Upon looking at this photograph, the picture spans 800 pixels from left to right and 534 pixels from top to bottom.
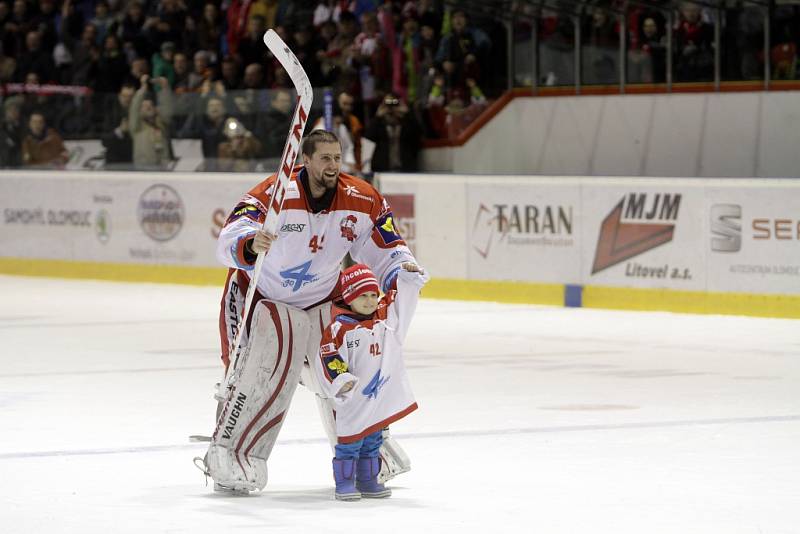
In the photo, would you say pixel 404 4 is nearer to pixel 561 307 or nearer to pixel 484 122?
pixel 484 122

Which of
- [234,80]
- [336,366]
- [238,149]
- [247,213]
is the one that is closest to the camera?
[336,366]

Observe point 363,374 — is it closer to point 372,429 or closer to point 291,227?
point 372,429

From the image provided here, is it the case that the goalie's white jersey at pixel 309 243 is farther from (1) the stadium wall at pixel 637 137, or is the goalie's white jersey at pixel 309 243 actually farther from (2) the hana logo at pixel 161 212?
(2) the hana logo at pixel 161 212

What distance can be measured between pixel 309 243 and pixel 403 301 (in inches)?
Result: 16.9

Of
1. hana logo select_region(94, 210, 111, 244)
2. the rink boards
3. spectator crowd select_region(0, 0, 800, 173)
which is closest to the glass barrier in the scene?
spectator crowd select_region(0, 0, 800, 173)

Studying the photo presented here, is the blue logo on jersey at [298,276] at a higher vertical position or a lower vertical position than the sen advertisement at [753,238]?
higher

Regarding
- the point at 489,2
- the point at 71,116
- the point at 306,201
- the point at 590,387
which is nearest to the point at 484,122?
the point at 489,2

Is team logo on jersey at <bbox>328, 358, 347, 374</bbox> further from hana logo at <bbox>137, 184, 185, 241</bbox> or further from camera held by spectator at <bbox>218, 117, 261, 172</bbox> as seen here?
hana logo at <bbox>137, 184, 185, 241</bbox>

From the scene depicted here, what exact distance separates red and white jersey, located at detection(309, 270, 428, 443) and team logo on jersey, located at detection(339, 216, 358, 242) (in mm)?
390

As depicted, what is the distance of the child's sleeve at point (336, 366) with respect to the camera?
22.2ft

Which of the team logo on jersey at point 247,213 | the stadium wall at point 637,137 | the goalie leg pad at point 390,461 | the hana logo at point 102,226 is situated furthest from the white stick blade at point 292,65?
the hana logo at point 102,226

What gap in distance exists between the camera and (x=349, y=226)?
23.5 feet

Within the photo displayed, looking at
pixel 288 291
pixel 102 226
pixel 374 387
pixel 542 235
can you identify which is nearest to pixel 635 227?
pixel 542 235

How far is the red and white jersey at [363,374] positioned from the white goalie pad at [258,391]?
20 cm
